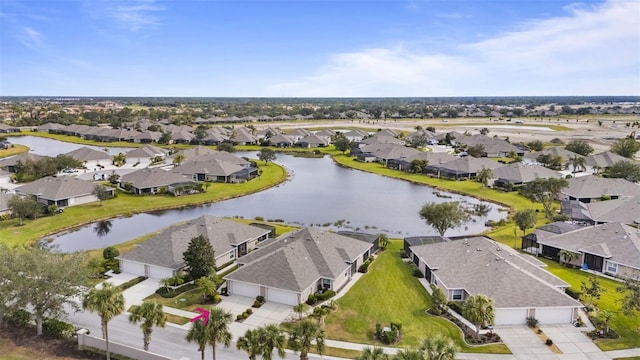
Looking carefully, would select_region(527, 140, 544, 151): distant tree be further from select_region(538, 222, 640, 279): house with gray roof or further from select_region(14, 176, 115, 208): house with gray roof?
select_region(14, 176, 115, 208): house with gray roof

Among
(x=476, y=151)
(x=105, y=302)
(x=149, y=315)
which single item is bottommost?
(x=149, y=315)

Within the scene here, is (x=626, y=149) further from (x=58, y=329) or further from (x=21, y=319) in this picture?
(x=21, y=319)

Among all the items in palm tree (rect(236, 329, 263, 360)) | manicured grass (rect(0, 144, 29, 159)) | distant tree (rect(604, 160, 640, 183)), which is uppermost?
distant tree (rect(604, 160, 640, 183))

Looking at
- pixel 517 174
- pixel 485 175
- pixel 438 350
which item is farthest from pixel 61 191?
pixel 517 174

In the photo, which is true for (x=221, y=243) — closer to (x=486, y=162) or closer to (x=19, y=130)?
(x=486, y=162)

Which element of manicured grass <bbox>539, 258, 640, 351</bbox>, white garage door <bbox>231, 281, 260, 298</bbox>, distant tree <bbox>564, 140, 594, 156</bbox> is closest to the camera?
manicured grass <bbox>539, 258, 640, 351</bbox>

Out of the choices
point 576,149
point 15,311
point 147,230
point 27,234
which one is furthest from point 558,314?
point 576,149

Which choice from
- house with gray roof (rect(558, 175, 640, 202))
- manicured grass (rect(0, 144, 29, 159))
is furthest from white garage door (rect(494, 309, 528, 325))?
manicured grass (rect(0, 144, 29, 159))
